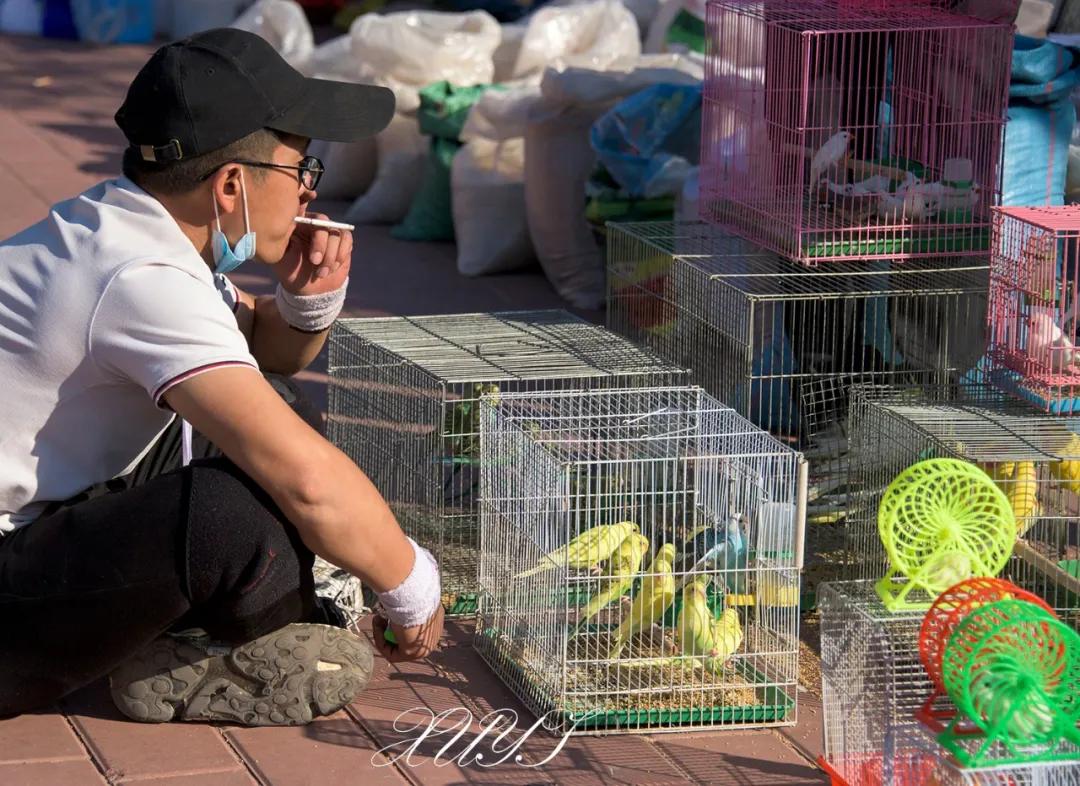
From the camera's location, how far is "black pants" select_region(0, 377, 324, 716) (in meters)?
2.71

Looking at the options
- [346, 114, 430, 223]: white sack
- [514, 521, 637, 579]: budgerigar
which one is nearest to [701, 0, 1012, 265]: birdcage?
[514, 521, 637, 579]: budgerigar

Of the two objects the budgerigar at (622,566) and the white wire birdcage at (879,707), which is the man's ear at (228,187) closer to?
the budgerigar at (622,566)

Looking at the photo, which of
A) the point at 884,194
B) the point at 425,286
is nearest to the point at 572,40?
the point at 425,286

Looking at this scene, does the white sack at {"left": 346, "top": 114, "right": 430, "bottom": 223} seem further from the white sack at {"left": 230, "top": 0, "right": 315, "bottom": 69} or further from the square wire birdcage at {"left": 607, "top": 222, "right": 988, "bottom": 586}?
the square wire birdcage at {"left": 607, "top": 222, "right": 988, "bottom": 586}

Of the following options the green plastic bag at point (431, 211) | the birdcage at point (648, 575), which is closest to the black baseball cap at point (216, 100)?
the birdcage at point (648, 575)

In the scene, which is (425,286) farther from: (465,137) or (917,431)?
(917,431)

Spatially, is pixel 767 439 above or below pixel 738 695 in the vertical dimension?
above

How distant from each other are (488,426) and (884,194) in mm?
1150

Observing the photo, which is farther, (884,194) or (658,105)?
(658,105)

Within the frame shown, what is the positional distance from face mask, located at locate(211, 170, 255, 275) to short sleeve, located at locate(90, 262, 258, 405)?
15 cm

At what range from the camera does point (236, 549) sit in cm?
272

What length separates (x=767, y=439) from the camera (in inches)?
122

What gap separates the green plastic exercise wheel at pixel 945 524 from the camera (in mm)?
2781

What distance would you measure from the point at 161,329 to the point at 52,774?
2.56ft
